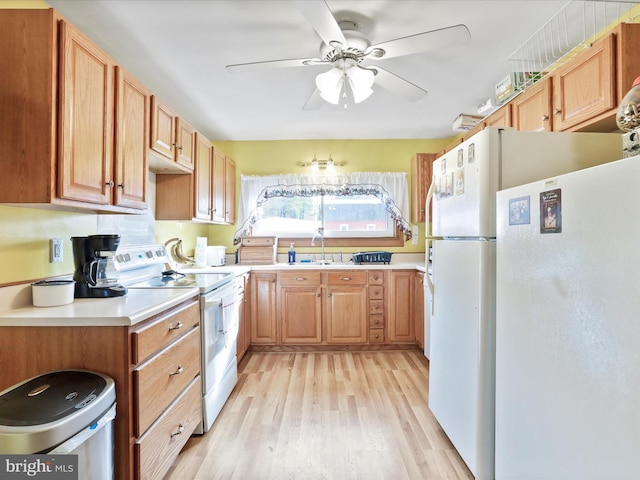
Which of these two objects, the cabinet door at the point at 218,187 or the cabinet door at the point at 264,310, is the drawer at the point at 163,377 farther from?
the cabinet door at the point at 218,187

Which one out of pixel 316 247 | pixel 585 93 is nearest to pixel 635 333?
pixel 585 93

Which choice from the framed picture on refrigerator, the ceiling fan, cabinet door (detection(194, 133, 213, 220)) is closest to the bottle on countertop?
cabinet door (detection(194, 133, 213, 220))

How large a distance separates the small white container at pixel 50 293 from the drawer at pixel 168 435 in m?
0.69

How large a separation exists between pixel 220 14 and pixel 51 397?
73.7 inches

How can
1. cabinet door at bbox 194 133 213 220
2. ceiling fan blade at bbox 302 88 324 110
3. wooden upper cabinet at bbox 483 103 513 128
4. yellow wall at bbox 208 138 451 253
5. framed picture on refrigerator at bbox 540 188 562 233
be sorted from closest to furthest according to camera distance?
framed picture on refrigerator at bbox 540 188 562 233, ceiling fan blade at bbox 302 88 324 110, wooden upper cabinet at bbox 483 103 513 128, cabinet door at bbox 194 133 213 220, yellow wall at bbox 208 138 451 253

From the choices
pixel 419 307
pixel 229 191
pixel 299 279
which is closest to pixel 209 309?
pixel 299 279

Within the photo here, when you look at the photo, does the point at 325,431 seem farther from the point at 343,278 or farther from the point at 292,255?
the point at 292,255

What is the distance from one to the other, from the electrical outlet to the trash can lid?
2.32ft

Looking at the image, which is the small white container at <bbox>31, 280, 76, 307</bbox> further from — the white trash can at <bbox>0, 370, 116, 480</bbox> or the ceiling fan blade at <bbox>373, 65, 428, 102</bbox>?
the ceiling fan blade at <bbox>373, 65, 428, 102</bbox>

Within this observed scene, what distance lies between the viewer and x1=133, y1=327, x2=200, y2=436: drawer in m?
1.24

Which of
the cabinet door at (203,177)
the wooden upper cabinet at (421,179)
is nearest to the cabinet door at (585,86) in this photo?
the wooden upper cabinet at (421,179)

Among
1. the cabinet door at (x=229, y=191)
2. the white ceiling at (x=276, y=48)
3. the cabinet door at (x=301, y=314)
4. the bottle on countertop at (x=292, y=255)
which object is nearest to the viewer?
the white ceiling at (x=276, y=48)

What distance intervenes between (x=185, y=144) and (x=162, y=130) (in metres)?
0.37

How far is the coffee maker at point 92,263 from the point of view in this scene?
59.8 inches
